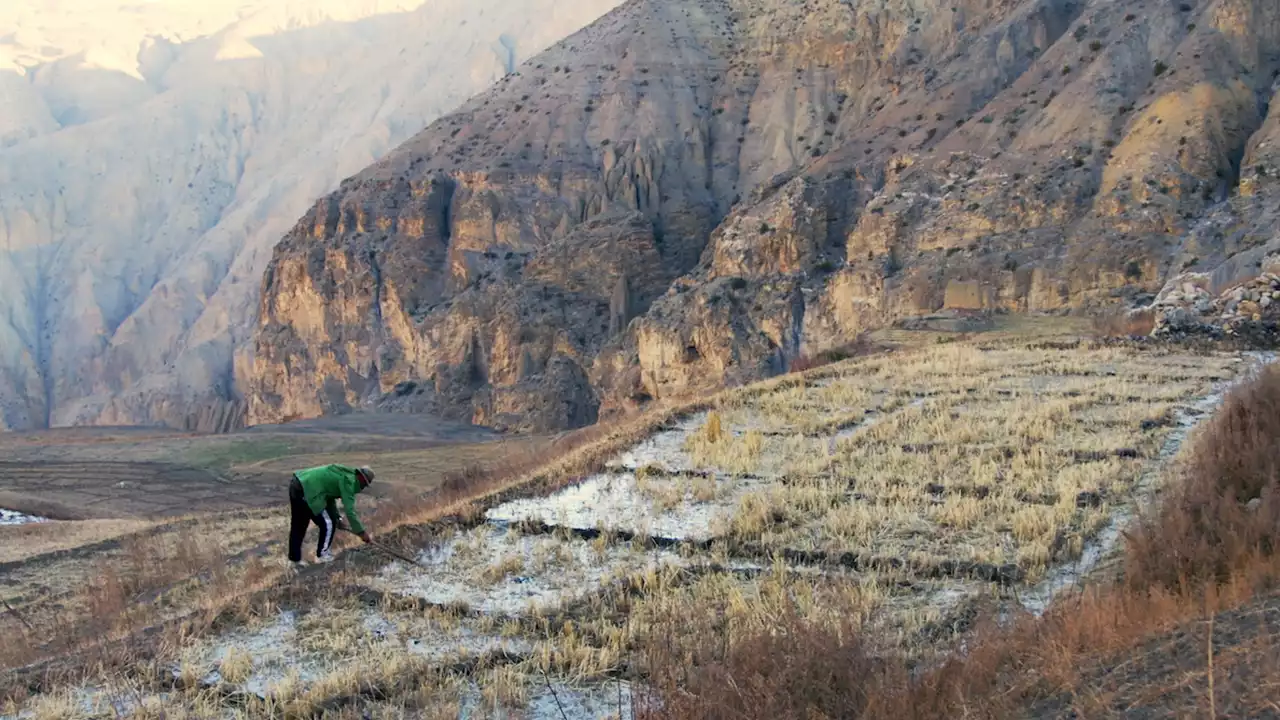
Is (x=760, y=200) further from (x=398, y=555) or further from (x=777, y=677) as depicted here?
(x=777, y=677)

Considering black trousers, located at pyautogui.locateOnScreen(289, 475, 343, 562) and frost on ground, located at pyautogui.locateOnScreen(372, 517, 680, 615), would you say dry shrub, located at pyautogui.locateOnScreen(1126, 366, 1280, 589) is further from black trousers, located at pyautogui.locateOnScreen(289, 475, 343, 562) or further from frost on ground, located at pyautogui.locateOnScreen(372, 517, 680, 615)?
black trousers, located at pyautogui.locateOnScreen(289, 475, 343, 562)

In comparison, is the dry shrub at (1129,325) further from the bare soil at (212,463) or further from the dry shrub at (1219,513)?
the bare soil at (212,463)

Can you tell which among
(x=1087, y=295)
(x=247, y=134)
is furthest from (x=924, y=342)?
(x=247, y=134)

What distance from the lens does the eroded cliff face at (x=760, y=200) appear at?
45281 mm

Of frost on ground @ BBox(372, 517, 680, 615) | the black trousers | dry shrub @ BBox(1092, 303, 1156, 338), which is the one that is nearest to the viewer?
frost on ground @ BBox(372, 517, 680, 615)

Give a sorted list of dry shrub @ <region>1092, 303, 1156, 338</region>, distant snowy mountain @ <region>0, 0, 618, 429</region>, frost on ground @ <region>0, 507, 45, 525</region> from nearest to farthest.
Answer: dry shrub @ <region>1092, 303, 1156, 338</region> < frost on ground @ <region>0, 507, 45, 525</region> < distant snowy mountain @ <region>0, 0, 618, 429</region>

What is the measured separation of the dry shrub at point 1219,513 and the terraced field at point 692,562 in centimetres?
77

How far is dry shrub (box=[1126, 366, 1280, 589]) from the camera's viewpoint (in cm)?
656

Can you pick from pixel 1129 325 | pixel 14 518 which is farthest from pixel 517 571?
pixel 14 518

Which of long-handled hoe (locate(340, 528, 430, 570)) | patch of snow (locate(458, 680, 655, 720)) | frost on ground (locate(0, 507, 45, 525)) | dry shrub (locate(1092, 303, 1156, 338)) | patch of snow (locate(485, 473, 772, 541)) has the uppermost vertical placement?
dry shrub (locate(1092, 303, 1156, 338))

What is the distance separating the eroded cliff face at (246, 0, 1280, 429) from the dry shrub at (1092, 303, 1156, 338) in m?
2.20

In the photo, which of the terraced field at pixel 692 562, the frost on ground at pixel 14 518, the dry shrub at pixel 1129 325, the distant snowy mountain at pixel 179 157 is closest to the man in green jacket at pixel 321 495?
the terraced field at pixel 692 562

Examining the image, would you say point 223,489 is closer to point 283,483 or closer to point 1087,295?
point 283,483

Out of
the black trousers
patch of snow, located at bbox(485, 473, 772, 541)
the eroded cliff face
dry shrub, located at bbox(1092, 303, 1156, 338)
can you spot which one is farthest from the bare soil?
the black trousers
